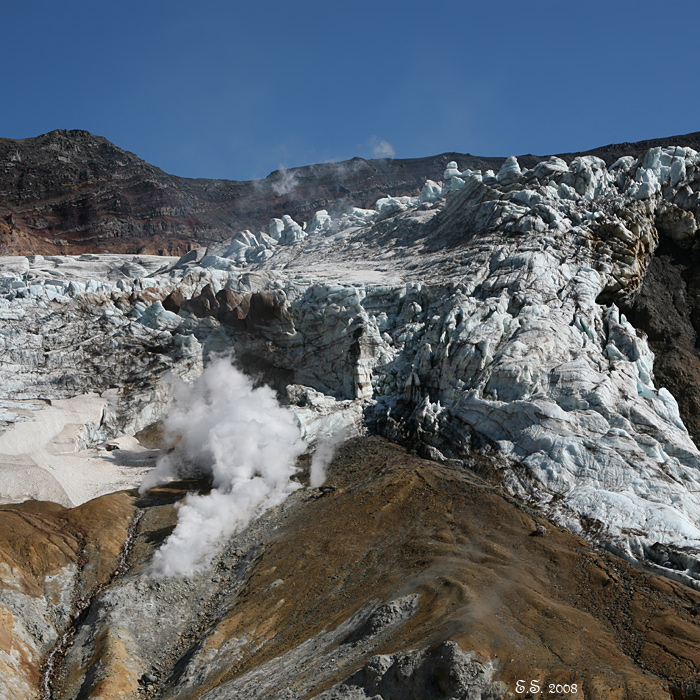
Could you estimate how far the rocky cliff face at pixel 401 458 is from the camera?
24.2 m

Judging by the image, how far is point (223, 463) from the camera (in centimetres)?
4159

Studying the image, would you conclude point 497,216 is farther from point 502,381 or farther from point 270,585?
point 270,585

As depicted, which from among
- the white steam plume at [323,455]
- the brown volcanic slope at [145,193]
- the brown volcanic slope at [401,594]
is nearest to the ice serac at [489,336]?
the white steam plume at [323,455]

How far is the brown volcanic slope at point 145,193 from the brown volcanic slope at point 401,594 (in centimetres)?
9606

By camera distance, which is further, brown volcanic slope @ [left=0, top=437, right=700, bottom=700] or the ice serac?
the ice serac

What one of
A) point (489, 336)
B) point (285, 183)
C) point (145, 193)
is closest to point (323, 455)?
point (489, 336)

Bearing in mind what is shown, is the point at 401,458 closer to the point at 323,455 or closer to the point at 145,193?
the point at 323,455

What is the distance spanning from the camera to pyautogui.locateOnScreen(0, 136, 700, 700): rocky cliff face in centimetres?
2420

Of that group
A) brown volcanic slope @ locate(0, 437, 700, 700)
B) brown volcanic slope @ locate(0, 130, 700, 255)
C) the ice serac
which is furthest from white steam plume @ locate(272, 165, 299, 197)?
brown volcanic slope @ locate(0, 437, 700, 700)

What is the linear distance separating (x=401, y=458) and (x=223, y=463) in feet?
35.7

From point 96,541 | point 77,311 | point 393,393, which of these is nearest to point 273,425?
point 393,393

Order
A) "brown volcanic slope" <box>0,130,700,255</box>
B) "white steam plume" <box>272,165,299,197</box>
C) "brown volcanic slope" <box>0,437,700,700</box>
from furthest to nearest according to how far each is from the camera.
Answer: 1. "white steam plume" <box>272,165,299,197</box>
2. "brown volcanic slope" <box>0,130,700,255</box>
3. "brown volcanic slope" <box>0,437,700,700</box>

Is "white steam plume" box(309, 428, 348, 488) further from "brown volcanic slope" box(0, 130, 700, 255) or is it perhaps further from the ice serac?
"brown volcanic slope" box(0, 130, 700, 255)

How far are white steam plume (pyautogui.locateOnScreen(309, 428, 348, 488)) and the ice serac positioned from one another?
139 cm
